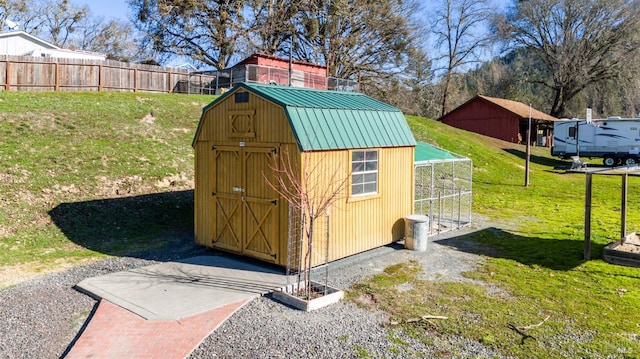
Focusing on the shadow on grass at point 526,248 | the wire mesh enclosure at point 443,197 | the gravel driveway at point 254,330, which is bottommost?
the gravel driveway at point 254,330

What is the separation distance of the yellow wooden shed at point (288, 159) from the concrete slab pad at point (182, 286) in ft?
2.23

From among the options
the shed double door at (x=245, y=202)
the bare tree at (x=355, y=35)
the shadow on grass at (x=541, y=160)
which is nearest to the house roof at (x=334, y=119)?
the shed double door at (x=245, y=202)

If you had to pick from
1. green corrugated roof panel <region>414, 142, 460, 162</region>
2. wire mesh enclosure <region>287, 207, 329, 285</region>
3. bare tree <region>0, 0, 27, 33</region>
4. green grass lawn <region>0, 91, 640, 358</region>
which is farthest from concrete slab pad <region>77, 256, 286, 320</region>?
bare tree <region>0, 0, 27, 33</region>

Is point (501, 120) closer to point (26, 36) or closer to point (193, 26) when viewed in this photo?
point (193, 26)

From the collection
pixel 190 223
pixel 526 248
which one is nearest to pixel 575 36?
pixel 526 248

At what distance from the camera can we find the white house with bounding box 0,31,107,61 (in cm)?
2958

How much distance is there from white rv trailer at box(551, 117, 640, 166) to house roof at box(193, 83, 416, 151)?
60.7ft

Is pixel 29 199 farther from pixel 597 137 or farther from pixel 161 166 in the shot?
pixel 597 137

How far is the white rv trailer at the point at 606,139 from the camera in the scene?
86.3 feet

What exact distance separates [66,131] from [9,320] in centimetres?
1133

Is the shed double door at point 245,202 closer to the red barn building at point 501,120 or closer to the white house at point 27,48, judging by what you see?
the white house at point 27,48

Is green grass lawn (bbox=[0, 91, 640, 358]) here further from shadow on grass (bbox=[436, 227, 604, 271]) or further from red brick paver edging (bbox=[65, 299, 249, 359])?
red brick paver edging (bbox=[65, 299, 249, 359])

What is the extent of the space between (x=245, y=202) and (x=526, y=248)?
6.60 metres

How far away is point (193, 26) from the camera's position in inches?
1296
